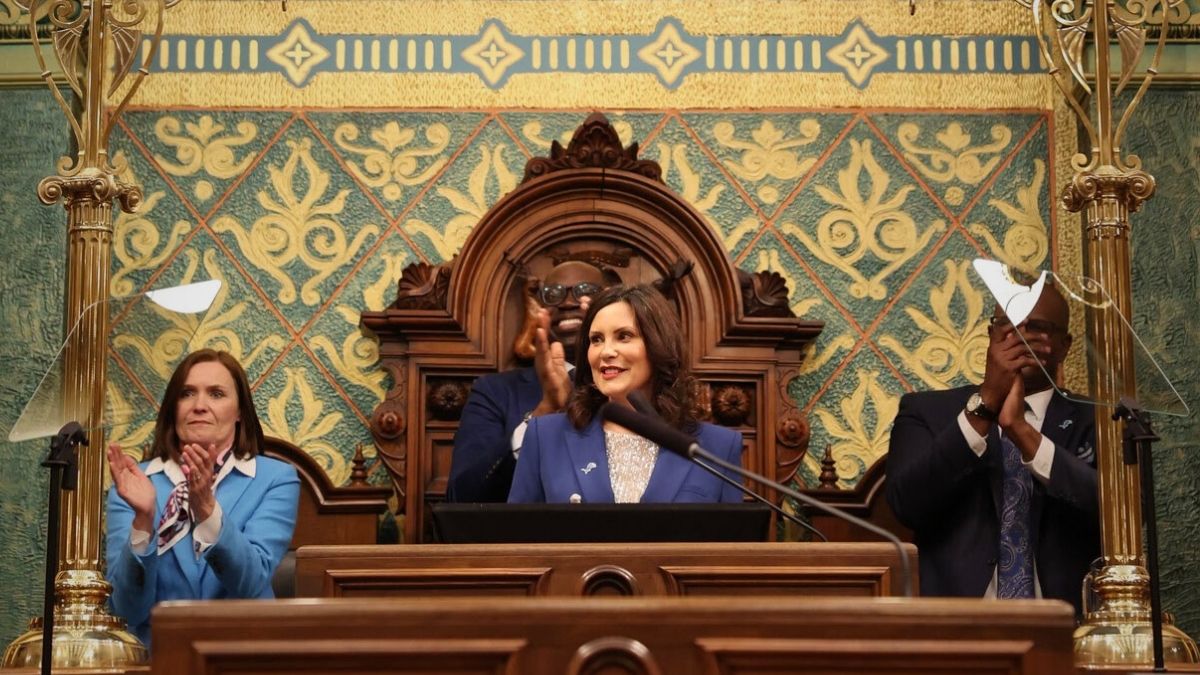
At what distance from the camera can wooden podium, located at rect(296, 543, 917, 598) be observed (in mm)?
2787

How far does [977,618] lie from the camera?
2.14 metres

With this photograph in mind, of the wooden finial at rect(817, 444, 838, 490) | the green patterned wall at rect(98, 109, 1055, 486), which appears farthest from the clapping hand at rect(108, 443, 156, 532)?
the wooden finial at rect(817, 444, 838, 490)

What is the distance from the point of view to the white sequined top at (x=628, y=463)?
368 cm

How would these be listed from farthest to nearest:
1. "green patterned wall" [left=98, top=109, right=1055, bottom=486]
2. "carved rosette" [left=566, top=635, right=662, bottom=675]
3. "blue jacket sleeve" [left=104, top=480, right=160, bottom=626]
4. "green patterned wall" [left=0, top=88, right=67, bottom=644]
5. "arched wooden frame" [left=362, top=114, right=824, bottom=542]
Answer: "green patterned wall" [left=98, top=109, right=1055, bottom=486]
"arched wooden frame" [left=362, top=114, right=824, bottom=542]
"green patterned wall" [left=0, top=88, right=67, bottom=644]
"blue jacket sleeve" [left=104, top=480, right=160, bottom=626]
"carved rosette" [left=566, top=635, right=662, bottom=675]

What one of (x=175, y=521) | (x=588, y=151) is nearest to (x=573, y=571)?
(x=175, y=521)

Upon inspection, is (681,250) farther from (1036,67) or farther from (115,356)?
(115,356)

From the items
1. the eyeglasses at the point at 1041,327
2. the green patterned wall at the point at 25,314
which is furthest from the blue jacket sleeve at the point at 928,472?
the green patterned wall at the point at 25,314

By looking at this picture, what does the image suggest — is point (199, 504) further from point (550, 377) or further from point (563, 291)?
point (563, 291)

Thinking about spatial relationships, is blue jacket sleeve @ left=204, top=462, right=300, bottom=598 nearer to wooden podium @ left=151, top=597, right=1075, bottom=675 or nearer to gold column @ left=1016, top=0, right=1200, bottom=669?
wooden podium @ left=151, top=597, right=1075, bottom=675

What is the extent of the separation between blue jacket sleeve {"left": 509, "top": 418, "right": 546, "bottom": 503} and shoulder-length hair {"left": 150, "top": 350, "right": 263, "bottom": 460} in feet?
2.31

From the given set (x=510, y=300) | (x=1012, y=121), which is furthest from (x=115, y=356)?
(x=1012, y=121)

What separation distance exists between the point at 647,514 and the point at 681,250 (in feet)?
6.50

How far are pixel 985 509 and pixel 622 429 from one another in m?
0.99

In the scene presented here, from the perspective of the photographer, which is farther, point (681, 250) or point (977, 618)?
point (681, 250)
